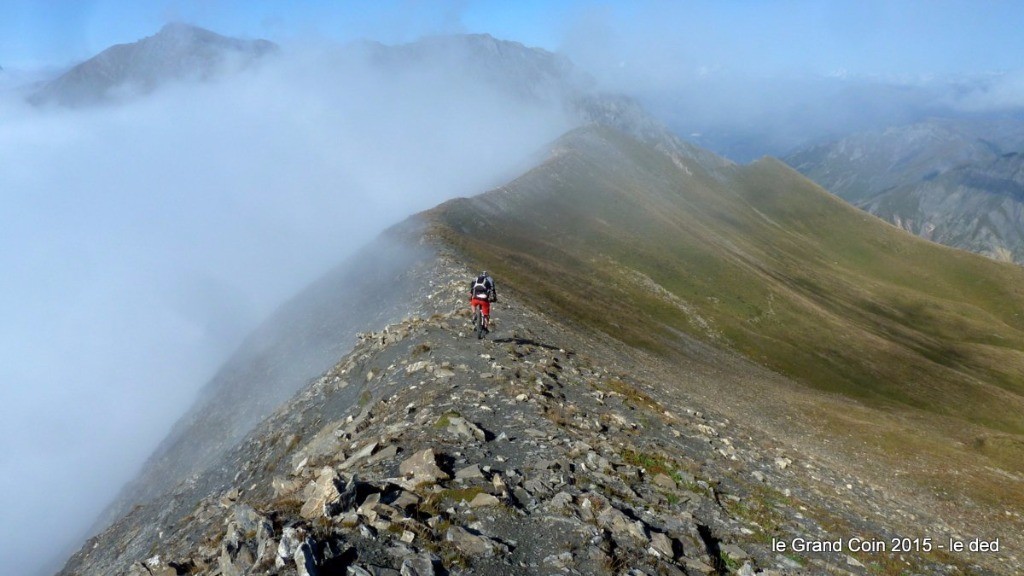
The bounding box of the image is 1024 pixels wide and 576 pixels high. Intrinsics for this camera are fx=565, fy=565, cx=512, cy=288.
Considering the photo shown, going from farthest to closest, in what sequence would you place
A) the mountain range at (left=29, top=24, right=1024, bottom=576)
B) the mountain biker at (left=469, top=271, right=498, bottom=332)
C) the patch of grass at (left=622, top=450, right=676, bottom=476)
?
the mountain biker at (left=469, top=271, right=498, bottom=332)
the patch of grass at (left=622, top=450, right=676, bottom=476)
the mountain range at (left=29, top=24, right=1024, bottom=576)

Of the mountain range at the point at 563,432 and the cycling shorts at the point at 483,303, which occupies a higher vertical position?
the cycling shorts at the point at 483,303

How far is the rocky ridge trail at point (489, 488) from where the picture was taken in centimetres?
1117

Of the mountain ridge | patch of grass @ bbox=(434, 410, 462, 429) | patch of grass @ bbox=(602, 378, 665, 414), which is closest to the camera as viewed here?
the mountain ridge

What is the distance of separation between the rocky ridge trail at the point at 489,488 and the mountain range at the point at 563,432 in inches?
3.5

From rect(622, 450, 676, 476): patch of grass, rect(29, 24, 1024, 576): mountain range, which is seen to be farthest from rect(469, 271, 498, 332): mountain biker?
rect(622, 450, 676, 476): patch of grass

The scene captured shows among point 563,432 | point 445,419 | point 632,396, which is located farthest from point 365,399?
point 632,396

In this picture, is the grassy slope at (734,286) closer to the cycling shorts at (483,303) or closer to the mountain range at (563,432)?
the mountain range at (563,432)

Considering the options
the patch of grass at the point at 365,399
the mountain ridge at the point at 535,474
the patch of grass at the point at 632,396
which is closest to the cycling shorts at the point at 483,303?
the mountain ridge at the point at 535,474

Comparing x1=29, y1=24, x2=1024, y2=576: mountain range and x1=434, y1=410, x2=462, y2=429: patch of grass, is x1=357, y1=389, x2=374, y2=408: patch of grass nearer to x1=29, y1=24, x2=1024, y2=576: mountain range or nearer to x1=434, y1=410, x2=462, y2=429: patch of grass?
x1=29, y1=24, x2=1024, y2=576: mountain range

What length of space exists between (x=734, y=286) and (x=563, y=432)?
86254mm

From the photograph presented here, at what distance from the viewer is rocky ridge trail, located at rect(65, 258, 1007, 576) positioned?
11.2 metres

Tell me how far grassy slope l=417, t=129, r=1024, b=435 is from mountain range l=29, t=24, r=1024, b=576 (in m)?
0.69

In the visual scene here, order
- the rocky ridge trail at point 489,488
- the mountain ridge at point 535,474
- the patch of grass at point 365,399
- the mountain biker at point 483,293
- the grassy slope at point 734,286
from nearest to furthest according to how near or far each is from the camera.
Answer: the rocky ridge trail at point 489,488 < the mountain ridge at point 535,474 < the patch of grass at point 365,399 < the mountain biker at point 483,293 < the grassy slope at point 734,286

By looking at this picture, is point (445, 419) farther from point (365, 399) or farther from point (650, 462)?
point (365, 399)
